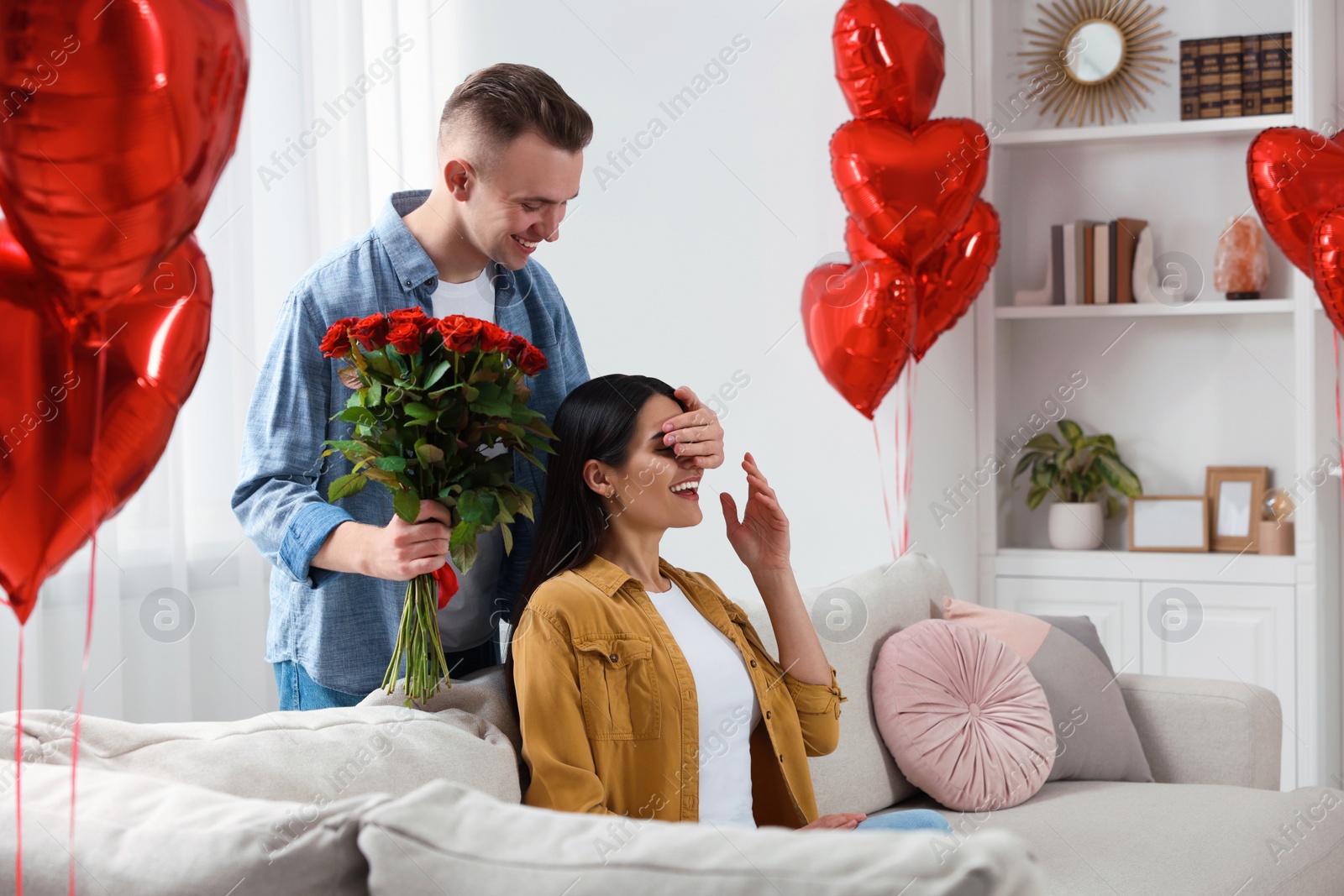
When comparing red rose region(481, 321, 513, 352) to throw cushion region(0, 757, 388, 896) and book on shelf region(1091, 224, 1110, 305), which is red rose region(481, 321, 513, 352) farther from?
book on shelf region(1091, 224, 1110, 305)

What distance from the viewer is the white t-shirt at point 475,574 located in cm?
166

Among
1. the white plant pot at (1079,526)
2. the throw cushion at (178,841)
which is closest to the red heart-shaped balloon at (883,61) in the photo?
the white plant pot at (1079,526)

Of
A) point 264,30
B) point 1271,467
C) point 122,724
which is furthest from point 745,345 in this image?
point 122,724

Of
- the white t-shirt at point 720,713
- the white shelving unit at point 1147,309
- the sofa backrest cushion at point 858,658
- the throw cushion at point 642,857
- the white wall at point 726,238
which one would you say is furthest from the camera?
the white shelving unit at point 1147,309

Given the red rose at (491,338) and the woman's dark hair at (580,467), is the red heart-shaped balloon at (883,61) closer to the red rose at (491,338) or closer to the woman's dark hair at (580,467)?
the woman's dark hair at (580,467)

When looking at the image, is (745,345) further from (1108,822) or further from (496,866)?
(496,866)

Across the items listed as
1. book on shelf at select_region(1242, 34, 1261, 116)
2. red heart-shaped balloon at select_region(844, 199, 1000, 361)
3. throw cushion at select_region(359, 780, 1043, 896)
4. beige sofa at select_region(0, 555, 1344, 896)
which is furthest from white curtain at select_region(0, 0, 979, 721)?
throw cushion at select_region(359, 780, 1043, 896)

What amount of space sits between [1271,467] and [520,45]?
8.16 ft

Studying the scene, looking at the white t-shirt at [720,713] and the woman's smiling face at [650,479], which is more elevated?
the woman's smiling face at [650,479]

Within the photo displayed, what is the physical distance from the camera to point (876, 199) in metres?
2.81

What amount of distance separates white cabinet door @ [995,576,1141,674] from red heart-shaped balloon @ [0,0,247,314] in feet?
9.41

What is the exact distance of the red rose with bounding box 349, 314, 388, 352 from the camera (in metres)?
1.36

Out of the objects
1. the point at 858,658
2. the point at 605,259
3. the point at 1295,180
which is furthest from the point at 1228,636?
the point at 605,259

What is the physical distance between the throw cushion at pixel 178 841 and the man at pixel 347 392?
1.68 feet
